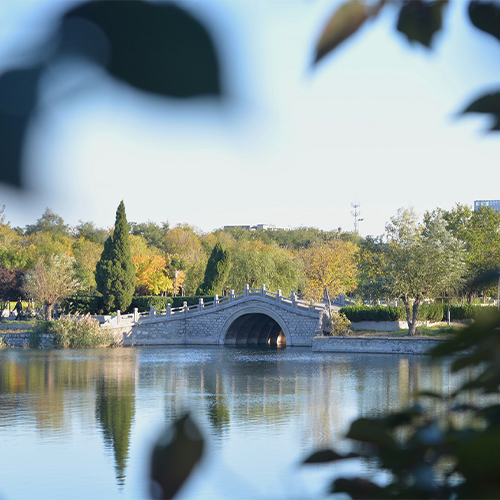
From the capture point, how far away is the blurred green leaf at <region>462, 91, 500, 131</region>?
717mm

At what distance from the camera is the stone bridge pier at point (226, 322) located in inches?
1324

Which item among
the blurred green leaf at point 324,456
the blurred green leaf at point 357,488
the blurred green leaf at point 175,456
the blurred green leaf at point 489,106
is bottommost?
the blurred green leaf at point 357,488

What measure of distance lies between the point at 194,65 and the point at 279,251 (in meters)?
41.6

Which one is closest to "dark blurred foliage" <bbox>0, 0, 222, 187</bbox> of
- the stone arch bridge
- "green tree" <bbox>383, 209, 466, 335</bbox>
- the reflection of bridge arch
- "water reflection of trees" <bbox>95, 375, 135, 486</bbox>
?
"water reflection of trees" <bbox>95, 375, 135, 486</bbox>

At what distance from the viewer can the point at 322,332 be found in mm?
31812

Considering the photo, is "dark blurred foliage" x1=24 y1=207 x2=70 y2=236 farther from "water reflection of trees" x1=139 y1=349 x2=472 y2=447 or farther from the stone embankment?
the stone embankment

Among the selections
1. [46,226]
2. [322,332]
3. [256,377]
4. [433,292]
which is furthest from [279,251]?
[46,226]

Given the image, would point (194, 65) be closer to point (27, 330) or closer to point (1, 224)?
point (1, 224)

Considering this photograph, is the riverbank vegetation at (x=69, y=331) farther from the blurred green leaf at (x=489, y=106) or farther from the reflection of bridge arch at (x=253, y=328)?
the blurred green leaf at (x=489, y=106)

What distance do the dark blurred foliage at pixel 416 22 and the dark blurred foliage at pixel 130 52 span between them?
0.39 ft

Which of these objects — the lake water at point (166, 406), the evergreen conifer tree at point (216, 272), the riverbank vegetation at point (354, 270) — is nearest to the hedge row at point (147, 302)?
the riverbank vegetation at point (354, 270)

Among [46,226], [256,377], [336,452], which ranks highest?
[46,226]

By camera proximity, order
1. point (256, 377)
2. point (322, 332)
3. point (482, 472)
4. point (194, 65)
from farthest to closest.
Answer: point (322, 332) < point (256, 377) < point (194, 65) < point (482, 472)

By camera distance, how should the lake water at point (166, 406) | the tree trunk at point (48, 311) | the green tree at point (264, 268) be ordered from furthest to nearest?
the green tree at point (264, 268) → the tree trunk at point (48, 311) → the lake water at point (166, 406)
